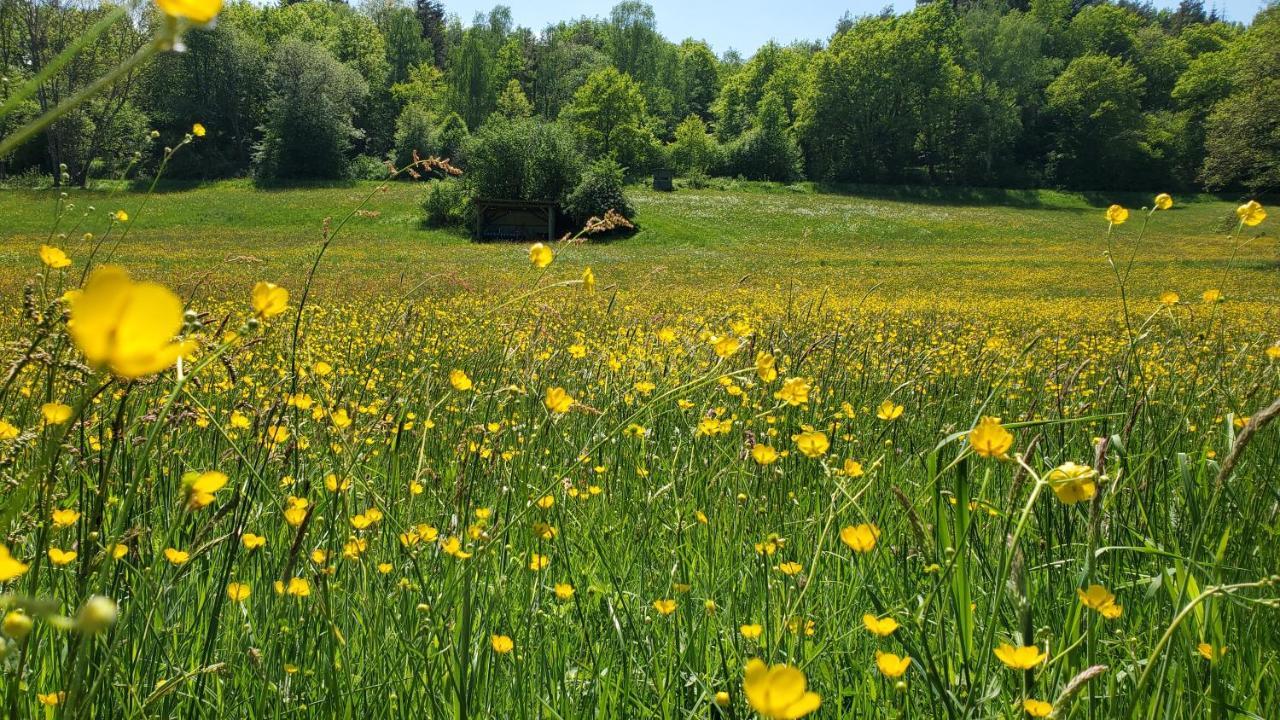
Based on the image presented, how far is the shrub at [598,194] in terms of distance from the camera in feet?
87.4

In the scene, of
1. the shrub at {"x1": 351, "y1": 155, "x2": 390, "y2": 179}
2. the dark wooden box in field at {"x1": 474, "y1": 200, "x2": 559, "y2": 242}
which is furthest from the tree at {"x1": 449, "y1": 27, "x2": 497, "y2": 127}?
the dark wooden box in field at {"x1": 474, "y1": 200, "x2": 559, "y2": 242}

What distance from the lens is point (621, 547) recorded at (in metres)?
1.97

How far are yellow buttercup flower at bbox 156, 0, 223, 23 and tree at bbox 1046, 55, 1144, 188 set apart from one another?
59.9m

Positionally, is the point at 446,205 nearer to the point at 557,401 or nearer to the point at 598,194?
the point at 598,194

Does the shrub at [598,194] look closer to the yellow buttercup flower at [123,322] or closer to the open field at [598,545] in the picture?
the open field at [598,545]

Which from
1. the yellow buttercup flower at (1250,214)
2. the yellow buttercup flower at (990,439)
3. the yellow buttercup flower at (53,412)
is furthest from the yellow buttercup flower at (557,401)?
the yellow buttercup flower at (1250,214)

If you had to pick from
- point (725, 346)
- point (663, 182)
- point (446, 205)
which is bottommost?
point (725, 346)

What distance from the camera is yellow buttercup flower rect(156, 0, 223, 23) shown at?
13.5 inches

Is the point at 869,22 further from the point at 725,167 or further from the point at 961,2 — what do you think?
the point at 961,2

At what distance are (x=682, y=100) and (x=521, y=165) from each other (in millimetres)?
50244

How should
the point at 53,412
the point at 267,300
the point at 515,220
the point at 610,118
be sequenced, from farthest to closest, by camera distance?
the point at 610,118
the point at 515,220
the point at 53,412
the point at 267,300

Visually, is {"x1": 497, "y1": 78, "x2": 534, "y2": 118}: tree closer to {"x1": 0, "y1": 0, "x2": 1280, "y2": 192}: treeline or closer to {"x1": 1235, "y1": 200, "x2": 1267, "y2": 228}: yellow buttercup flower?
{"x1": 0, "y1": 0, "x2": 1280, "y2": 192}: treeline

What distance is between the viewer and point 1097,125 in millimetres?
51812

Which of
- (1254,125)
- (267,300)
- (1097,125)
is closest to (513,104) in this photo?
(1097,125)
